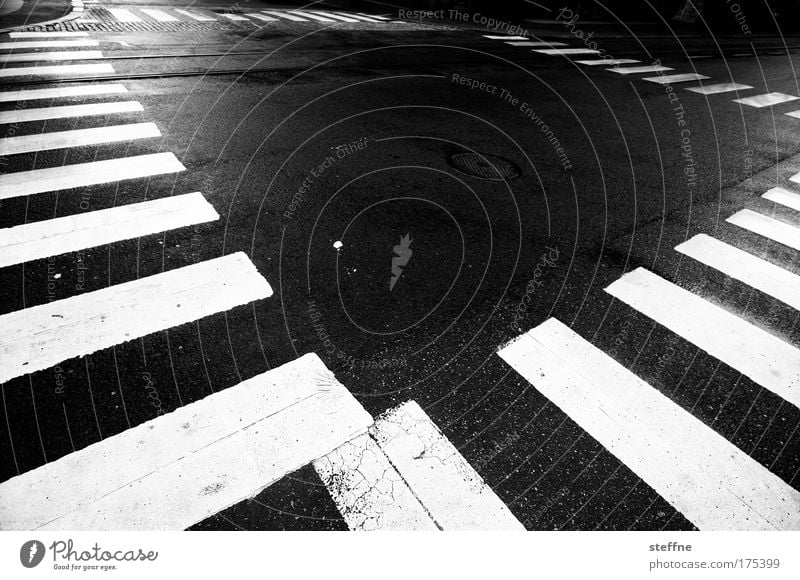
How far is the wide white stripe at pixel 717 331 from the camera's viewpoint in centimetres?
380

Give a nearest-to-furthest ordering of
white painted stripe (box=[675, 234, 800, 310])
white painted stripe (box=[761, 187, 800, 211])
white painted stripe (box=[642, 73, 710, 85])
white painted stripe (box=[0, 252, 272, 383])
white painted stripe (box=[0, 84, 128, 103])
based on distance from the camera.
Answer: white painted stripe (box=[0, 252, 272, 383]) < white painted stripe (box=[675, 234, 800, 310]) < white painted stripe (box=[761, 187, 800, 211]) < white painted stripe (box=[0, 84, 128, 103]) < white painted stripe (box=[642, 73, 710, 85])

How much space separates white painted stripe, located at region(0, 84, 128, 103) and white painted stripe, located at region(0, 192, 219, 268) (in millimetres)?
4784

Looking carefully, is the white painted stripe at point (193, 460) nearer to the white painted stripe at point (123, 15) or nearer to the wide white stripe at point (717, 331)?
the wide white stripe at point (717, 331)

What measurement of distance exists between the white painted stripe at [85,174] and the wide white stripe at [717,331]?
586cm

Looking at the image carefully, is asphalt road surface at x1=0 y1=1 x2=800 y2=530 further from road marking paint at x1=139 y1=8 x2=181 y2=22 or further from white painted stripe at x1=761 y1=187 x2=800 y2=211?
road marking paint at x1=139 y1=8 x2=181 y2=22

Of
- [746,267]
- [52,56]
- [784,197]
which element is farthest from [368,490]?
[52,56]

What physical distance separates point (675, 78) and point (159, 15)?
1805 centimetres

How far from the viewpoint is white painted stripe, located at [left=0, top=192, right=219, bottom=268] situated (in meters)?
4.39

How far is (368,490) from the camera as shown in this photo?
8.92 feet

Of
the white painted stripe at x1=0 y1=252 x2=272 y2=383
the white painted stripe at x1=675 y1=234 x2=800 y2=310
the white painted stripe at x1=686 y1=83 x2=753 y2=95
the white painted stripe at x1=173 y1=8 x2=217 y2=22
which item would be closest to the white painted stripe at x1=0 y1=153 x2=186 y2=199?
the white painted stripe at x1=0 y1=252 x2=272 y2=383

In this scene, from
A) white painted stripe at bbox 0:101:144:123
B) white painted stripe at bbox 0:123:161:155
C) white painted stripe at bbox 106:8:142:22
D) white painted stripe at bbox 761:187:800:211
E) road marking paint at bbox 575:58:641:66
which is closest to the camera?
white painted stripe at bbox 0:123:161:155

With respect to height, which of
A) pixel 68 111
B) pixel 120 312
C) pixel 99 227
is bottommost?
pixel 120 312

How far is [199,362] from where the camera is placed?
3.43 metres

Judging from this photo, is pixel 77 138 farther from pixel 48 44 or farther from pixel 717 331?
pixel 717 331
